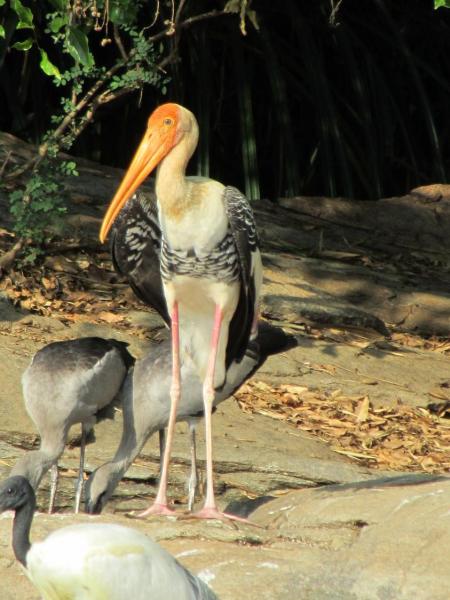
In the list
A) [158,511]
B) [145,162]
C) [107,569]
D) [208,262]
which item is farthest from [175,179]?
[107,569]

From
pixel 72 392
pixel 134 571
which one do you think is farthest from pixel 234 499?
pixel 134 571

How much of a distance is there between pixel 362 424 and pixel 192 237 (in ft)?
7.64

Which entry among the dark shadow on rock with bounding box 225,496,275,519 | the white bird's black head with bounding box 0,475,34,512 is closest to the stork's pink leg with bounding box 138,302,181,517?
the dark shadow on rock with bounding box 225,496,275,519

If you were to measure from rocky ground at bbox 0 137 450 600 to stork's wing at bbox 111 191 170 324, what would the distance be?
105cm

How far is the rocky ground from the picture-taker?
5.04 meters

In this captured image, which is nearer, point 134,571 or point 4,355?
point 134,571

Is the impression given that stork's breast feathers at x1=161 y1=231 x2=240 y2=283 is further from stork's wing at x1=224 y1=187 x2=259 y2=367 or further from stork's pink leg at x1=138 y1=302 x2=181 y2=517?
stork's pink leg at x1=138 y1=302 x2=181 y2=517

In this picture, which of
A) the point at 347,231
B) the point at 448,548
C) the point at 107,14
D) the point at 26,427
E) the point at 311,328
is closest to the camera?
the point at 448,548

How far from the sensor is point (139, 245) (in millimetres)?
6641

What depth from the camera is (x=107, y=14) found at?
659 centimetres

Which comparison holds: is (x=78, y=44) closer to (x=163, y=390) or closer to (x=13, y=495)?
(x=163, y=390)

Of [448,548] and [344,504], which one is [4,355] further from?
[448,548]

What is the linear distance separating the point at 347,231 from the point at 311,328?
2.65 m

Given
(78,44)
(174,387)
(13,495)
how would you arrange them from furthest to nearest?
(174,387)
(78,44)
(13,495)
